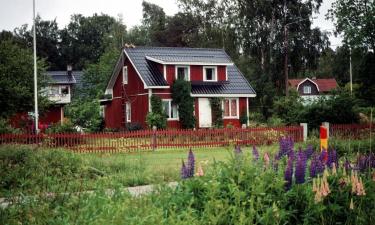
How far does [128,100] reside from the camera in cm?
4059

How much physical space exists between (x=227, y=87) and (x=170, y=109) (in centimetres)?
505

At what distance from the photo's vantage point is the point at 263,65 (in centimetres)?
4947

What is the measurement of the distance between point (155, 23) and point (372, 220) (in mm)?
70999

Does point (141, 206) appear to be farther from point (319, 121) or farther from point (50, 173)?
point (319, 121)

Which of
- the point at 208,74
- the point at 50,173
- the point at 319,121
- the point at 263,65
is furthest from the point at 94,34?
the point at 50,173

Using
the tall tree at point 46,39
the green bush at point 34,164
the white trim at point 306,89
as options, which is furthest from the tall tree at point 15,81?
the white trim at point 306,89

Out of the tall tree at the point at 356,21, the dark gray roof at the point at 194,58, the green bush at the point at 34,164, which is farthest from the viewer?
the dark gray roof at the point at 194,58

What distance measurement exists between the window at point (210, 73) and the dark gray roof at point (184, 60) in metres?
0.53

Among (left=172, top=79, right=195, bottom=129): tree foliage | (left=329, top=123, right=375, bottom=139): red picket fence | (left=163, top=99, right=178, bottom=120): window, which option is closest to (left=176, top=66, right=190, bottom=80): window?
(left=172, top=79, right=195, bottom=129): tree foliage

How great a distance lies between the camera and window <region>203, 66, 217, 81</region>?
39.5 m

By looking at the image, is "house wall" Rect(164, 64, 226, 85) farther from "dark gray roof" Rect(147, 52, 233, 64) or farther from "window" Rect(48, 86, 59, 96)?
"window" Rect(48, 86, 59, 96)

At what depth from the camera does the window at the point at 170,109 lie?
37222mm

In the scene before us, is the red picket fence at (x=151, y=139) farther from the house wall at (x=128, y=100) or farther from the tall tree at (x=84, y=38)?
the tall tree at (x=84, y=38)

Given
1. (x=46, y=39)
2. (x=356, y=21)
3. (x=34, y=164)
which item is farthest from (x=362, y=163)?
(x=46, y=39)
